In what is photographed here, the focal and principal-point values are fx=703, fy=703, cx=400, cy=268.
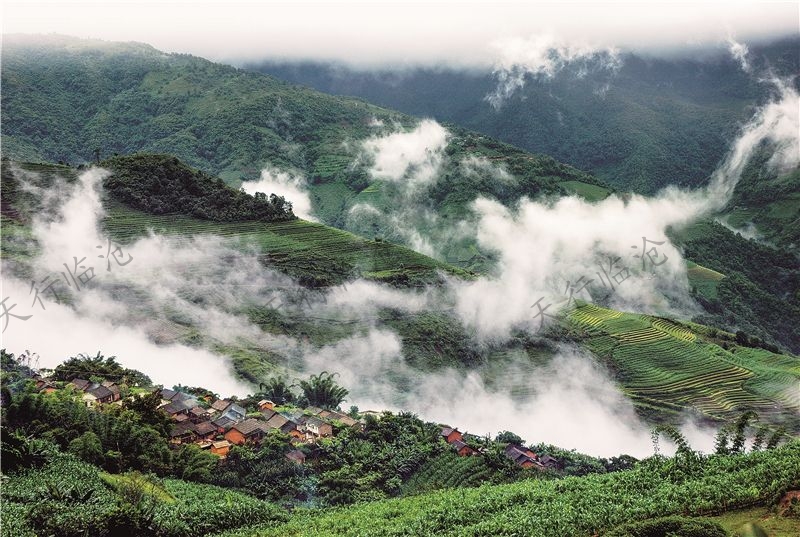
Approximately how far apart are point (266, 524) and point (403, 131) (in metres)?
98.8

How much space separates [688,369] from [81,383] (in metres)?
33.9

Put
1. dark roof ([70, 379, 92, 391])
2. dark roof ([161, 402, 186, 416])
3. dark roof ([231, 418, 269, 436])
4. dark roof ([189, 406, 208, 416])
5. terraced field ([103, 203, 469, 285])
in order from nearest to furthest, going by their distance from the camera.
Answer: dark roof ([231, 418, 269, 436]) < dark roof ([161, 402, 186, 416]) < dark roof ([189, 406, 208, 416]) < dark roof ([70, 379, 92, 391]) < terraced field ([103, 203, 469, 285])

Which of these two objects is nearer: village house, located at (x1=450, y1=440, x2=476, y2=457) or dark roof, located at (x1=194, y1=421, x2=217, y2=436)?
dark roof, located at (x1=194, y1=421, x2=217, y2=436)

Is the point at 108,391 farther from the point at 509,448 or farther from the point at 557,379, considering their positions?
the point at 557,379

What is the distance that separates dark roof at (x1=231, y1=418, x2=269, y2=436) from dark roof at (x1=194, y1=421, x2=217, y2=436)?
2.80 ft

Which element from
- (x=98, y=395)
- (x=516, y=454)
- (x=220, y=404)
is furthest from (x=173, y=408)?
(x=516, y=454)

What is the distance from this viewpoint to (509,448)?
96.8ft

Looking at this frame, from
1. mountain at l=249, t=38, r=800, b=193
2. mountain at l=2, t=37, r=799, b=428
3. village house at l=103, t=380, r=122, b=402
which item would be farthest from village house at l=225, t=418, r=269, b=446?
mountain at l=249, t=38, r=800, b=193

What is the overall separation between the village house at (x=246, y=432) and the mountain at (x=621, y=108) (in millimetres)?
109927

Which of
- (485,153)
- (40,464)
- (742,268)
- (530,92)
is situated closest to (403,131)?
(485,153)

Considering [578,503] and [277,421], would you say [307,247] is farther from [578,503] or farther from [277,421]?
[578,503]

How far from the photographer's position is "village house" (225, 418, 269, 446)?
90.0ft

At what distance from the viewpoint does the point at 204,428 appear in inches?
1094

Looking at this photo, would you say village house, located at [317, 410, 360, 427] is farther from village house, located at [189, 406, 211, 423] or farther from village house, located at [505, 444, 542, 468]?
village house, located at [505, 444, 542, 468]
